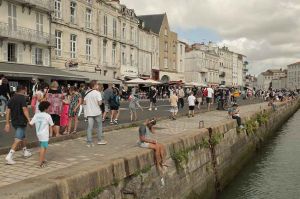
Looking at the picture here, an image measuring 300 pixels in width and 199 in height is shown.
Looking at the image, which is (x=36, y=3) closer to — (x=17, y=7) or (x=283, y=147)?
(x=17, y=7)

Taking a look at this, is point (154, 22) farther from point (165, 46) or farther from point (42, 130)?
point (42, 130)

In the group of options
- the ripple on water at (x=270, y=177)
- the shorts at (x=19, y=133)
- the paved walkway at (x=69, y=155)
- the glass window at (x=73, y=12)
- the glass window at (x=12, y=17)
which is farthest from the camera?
the glass window at (x=73, y=12)

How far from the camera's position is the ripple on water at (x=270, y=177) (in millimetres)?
12352

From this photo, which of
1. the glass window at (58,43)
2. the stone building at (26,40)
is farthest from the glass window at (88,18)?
the stone building at (26,40)

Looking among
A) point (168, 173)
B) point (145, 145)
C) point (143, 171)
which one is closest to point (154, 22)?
point (168, 173)

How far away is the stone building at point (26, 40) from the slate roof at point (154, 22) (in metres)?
26.9

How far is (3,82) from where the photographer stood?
603 inches

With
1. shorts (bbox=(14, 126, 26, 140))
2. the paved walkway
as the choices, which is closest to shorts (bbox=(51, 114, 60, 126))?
the paved walkway

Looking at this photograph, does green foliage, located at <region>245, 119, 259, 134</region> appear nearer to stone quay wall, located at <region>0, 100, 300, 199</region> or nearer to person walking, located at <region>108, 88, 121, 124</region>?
stone quay wall, located at <region>0, 100, 300, 199</region>

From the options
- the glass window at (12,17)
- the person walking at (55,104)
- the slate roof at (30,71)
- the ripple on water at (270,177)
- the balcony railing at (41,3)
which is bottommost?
the ripple on water at (270,177)

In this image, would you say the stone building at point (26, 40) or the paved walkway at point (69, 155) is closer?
the paved walkway at point (69, 155)

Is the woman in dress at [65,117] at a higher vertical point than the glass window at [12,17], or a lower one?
lower

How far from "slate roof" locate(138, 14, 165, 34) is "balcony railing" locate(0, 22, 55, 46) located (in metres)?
26.9

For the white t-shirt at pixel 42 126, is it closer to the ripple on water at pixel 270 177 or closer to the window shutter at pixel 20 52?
the ripple on water at pixel 270 177
